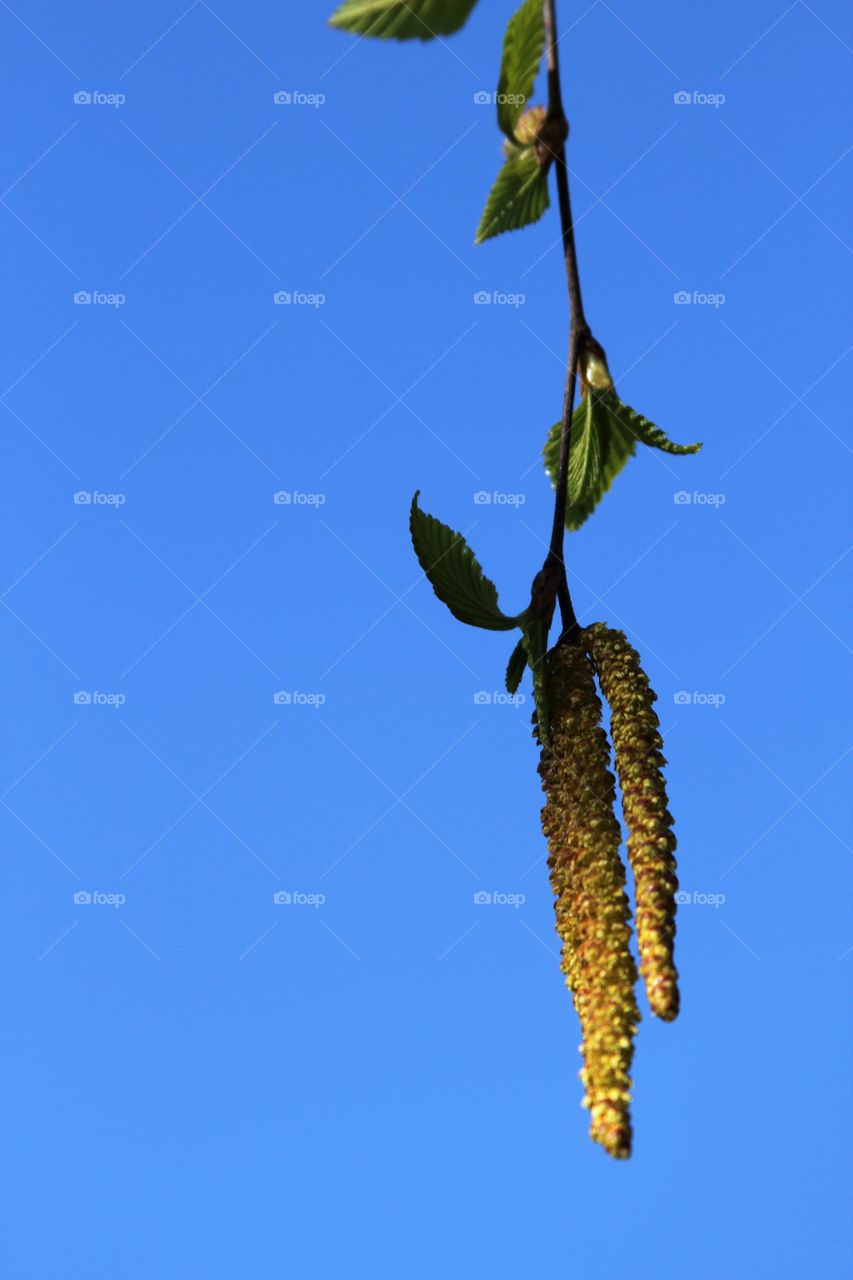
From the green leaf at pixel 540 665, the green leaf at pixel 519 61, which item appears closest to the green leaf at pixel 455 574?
the green leaf at pixel 540 665

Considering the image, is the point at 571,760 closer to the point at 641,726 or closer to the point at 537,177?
the point at 641,726

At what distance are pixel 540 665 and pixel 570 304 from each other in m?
0.24

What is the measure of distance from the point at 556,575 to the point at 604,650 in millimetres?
60

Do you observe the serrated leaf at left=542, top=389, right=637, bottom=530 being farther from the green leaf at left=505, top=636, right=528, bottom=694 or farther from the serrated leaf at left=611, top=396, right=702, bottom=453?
the green leaf at left=505, top=636, right=528, bottom=694

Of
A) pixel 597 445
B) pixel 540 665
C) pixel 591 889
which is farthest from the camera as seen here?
pixel 597 445

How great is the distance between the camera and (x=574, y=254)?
0.94m

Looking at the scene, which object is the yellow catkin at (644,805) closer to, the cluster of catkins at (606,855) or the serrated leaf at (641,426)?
the cluster of catkins at (606,855)

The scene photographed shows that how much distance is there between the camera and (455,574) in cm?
100

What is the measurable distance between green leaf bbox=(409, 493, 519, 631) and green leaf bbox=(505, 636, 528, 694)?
3 centimetres

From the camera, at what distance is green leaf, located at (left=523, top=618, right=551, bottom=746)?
98 centimetres

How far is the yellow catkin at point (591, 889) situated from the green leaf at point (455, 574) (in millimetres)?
54

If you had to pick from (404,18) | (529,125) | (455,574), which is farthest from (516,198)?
(455,574)

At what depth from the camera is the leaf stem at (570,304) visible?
93cm

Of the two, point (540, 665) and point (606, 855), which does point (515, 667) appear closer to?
point (540, 665)
